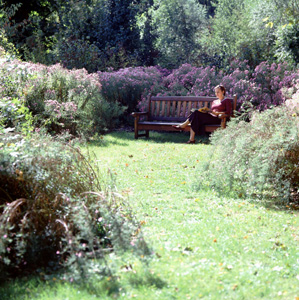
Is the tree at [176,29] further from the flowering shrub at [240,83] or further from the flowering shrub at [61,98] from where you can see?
the flowering shrub at [61,98]

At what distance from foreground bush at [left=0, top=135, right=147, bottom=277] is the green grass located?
19cm

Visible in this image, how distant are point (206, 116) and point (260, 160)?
4972 millimetres

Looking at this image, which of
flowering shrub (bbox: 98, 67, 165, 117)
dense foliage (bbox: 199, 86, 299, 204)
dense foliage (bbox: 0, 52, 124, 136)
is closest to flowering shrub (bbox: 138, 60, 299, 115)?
flowering shrub (bbox: 98, 67, 165, 117)

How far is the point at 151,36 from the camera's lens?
19594mm

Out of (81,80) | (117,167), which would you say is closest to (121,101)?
(81,80)

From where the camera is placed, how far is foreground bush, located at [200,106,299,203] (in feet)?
16.1

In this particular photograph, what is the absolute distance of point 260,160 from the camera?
198 inches

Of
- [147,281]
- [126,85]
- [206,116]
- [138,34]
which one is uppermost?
[138,34]

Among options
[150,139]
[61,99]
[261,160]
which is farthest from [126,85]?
[261,160]

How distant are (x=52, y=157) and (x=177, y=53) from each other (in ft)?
52.1

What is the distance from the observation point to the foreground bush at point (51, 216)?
302 cm

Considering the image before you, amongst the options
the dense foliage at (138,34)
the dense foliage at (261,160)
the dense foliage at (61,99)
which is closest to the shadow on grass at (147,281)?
the dense foliage at (261,160)

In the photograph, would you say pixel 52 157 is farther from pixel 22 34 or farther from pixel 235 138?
pixel 22 34

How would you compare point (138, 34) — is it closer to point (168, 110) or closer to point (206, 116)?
point (168, 110)
